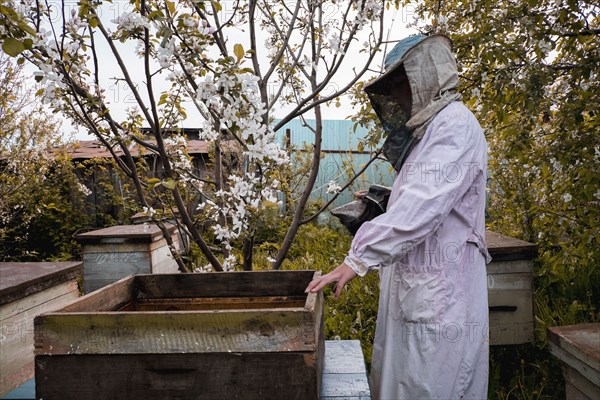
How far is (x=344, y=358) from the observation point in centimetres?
183

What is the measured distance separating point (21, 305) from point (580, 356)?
9.06 ft

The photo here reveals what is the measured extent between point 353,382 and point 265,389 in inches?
17.7

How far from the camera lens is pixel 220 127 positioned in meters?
2.69

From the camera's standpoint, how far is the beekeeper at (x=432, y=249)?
60.2 inches

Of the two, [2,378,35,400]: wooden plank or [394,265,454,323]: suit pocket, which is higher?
[394,265,454,323]: suit pocket

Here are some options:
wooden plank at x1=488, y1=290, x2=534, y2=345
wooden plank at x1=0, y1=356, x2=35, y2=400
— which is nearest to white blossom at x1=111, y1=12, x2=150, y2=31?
wooden plank at x1=0, y1=356, x2=35, y2=400

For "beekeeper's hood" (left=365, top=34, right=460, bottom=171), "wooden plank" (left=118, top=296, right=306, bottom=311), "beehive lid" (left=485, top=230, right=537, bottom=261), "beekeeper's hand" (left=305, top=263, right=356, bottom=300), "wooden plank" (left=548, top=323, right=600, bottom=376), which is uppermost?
"beekeeper's hood" (left=365, top=34, right=460, bottom=171)

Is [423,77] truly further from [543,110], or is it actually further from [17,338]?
[17,338]

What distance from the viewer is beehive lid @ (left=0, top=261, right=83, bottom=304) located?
259 centimetres

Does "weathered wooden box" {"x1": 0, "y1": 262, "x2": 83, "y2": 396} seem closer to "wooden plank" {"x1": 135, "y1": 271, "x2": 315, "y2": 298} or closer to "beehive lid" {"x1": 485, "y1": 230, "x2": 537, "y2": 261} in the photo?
"wooden plank" {"x1": 135, "y1": 271, "x2": 315, "y2": 298}

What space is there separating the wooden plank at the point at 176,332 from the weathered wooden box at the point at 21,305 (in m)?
1.28

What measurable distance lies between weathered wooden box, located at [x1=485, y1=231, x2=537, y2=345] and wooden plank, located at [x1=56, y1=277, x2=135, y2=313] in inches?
86.6

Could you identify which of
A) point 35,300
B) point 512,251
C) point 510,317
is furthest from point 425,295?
point 35,300

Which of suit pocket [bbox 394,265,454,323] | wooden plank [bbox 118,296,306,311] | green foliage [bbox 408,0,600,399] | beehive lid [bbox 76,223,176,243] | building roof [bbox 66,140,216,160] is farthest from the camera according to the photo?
building roof [bbox 66,140,216,160]
